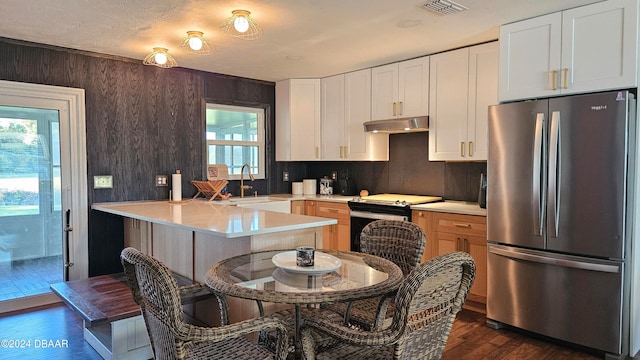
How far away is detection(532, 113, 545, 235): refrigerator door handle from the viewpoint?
Result: 2820 millimetres

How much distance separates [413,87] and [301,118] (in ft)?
4.95

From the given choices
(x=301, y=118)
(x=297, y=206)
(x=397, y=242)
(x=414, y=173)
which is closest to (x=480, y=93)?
(x=414, y=173)

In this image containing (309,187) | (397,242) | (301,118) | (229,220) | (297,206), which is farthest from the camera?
(309,187)

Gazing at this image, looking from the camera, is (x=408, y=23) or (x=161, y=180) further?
(x=161, y=180)

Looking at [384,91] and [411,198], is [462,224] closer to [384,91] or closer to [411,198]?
[411,198]

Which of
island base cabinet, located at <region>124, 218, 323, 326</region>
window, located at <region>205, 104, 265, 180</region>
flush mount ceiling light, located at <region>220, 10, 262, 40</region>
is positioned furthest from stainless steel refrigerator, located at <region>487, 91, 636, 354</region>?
window, located at <region>205, 104, 265, 180</region>

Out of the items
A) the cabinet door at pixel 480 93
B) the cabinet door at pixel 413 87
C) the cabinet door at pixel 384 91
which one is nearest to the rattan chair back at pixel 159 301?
the cabinet door at pixel 480 93

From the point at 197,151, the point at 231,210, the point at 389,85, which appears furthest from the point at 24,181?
the point at 389,85

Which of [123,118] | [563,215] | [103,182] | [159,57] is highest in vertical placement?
[159,57]

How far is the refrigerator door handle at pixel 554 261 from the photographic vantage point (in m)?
2.60

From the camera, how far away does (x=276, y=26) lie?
3164 millimetres

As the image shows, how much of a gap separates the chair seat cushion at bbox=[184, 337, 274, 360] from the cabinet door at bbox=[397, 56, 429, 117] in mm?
2979

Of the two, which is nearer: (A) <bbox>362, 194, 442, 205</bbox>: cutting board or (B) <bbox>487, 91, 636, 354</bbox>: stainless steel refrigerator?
(B) <bbox>487, 91, 636, 354</bbox>: stainless steel refrigerator

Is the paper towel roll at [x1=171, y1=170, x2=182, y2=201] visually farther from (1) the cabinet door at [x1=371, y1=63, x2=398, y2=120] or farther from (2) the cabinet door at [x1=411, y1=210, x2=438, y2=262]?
(2) the cabinet door at [x1=411, y1=210, x2=438, y2=262]
